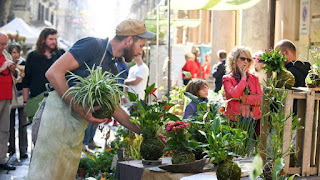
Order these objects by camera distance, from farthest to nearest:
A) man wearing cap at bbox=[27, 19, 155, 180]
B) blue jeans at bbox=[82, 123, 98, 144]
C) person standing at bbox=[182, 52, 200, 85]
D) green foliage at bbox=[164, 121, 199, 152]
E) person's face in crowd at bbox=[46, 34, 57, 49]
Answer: person standing at bbox=[182, 52, 200, 85] → blue jeans at bbox=[82, 123, 98, 144] → person's face in crowd at bbox=[46, 34, 57, 49] → man wearing cap at bbox=[27, 19, 155, 180] → green foliage at bbox=[164, 121, 199, 152]

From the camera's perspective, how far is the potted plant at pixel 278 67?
5121 mm

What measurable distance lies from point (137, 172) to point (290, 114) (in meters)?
1.25

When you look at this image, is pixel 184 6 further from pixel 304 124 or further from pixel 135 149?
pixel 304 124

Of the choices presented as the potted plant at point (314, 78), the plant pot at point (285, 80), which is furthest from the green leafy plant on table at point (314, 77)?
the plant pot at point (285, 80)

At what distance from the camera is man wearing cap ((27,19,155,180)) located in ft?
17.2

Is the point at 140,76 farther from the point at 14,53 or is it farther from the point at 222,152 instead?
the point at 222,152

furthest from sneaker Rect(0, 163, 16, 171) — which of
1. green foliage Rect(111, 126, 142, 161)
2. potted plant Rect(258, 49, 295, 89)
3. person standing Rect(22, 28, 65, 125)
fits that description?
potted plant Rect(258, 49, 295, 89)

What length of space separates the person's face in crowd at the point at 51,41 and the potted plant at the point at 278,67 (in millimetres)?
3803

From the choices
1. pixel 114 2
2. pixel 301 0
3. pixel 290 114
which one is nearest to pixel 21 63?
pixel 301 0

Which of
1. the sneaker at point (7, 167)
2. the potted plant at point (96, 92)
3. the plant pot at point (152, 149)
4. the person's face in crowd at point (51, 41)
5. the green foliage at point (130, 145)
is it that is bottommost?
the sneaker at point (7, 167)

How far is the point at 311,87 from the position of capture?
502 centimetres

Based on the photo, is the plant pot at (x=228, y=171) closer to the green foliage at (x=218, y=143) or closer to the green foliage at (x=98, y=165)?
the green foliage at (x=218, y=143)

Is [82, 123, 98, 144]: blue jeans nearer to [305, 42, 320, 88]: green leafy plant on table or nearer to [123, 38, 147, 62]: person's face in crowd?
[123, 38, 147, 62]: person's face in crowd

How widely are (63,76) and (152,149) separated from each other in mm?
851
